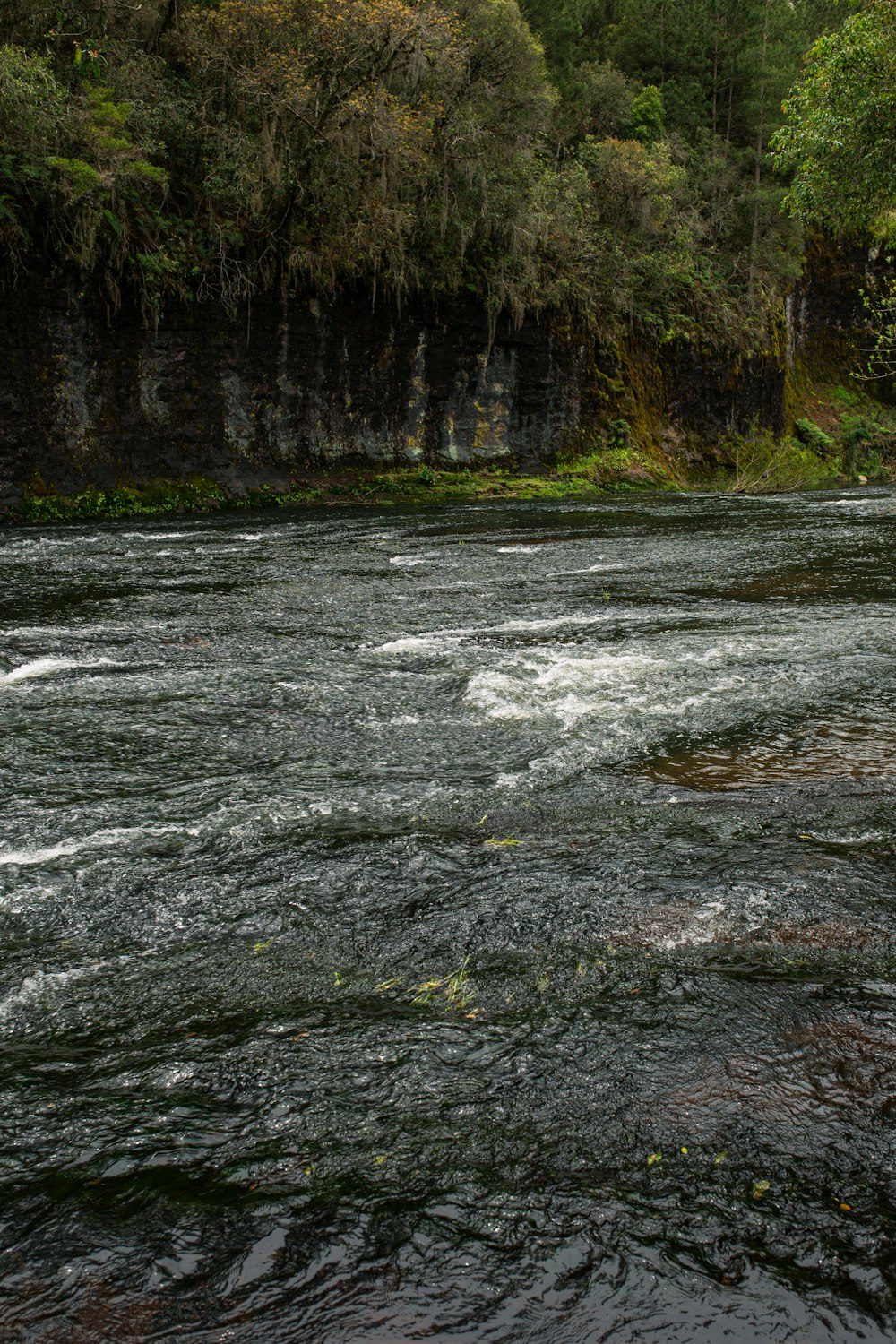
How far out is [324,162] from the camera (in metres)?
25.3

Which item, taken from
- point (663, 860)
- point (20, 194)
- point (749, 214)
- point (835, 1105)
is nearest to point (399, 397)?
point (20, 194)

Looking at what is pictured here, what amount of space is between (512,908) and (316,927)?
33.5 inches

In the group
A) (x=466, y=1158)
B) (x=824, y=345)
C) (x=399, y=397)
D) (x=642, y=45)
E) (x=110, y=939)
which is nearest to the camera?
(x=466, y=1158)

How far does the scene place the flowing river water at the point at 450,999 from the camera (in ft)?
7.50

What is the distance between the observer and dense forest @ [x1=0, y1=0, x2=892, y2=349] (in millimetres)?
21641

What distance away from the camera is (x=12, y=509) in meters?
21.5

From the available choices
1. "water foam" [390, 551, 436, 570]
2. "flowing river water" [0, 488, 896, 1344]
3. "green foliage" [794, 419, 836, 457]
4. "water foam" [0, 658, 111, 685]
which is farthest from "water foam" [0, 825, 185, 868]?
"green foliage" [794, 419, 836, 457]

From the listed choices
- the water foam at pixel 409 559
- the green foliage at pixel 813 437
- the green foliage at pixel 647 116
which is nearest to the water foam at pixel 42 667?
the water foam at pixel 409 559

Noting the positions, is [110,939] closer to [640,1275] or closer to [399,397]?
[640,1275]

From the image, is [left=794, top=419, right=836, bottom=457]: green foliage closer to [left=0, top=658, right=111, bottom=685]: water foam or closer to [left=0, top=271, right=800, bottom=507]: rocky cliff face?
[left=0, top=271, right=800, bottom=507]: rocky cliff face

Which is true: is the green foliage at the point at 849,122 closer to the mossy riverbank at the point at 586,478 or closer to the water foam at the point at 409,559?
the water foam at the point at 409,559

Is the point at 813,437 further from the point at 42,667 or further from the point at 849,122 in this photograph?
the point at 42,667

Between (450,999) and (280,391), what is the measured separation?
2493 centimetres

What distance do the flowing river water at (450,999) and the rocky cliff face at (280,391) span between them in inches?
652
